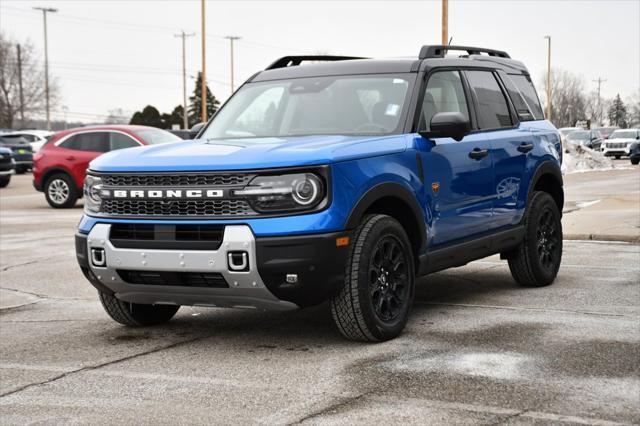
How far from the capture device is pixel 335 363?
5.75 m

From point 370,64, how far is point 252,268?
7.51ft

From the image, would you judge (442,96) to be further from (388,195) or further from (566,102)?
(566,102)

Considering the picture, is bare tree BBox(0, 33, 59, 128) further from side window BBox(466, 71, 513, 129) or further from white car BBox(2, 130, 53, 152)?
side window BBox(466, 71, 513, 129)

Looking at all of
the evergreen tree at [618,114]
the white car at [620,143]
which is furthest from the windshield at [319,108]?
the evergreen tree at [618,114]

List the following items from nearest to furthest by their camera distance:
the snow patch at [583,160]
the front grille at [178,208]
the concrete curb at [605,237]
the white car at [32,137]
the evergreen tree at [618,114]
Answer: the front grille at [178,208] < the concrete curb at [605,237] < the snow patch at [583,160] < the white car at [32,137] < the evergreen tree at [618,114]

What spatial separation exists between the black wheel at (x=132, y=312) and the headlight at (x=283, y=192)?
1663 mm

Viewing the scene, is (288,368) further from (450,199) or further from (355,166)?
(450,199)

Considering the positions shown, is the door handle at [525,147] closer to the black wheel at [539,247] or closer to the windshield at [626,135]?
the black wheel at [539,247]

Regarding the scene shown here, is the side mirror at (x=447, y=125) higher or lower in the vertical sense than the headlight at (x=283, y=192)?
higher

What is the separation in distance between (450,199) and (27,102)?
95.2 metres

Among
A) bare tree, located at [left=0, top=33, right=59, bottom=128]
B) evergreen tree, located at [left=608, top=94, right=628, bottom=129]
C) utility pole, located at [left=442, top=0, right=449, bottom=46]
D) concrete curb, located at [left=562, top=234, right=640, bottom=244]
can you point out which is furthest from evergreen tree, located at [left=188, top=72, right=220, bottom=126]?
concrete curb, located at [left=562, top=234, right=640, bottom=244]

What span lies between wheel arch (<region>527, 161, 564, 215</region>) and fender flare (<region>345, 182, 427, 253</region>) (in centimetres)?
200

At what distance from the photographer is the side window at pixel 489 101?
310 inches

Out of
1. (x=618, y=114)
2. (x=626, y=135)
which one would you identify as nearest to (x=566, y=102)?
(x=618, y=114)
